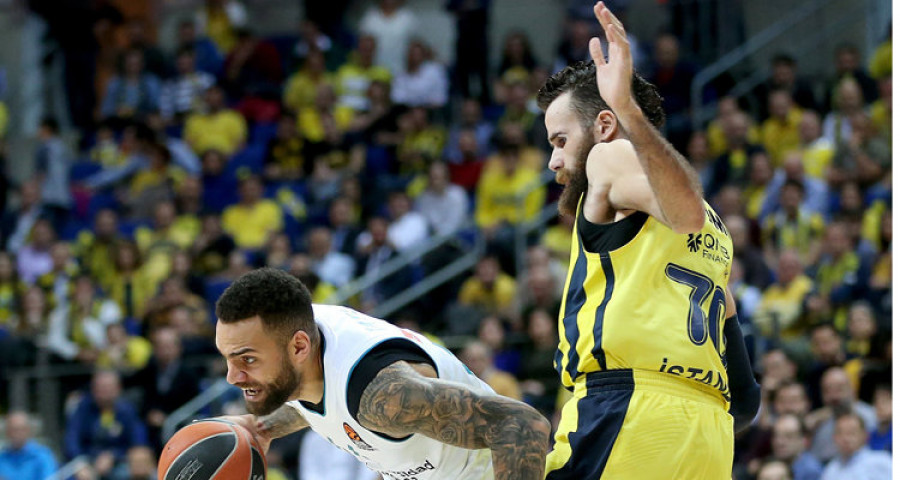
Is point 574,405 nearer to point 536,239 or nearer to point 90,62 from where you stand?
point 536,239

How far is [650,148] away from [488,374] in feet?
21.0

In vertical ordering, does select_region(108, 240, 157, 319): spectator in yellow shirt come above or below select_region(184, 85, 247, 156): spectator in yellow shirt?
below

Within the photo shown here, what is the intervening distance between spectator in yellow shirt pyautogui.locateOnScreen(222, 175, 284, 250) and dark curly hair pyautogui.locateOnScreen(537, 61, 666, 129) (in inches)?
366

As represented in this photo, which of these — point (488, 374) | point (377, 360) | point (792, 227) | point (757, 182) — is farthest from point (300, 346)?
point (757, 182)

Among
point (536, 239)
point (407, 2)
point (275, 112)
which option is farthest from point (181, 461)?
point (407, 2)

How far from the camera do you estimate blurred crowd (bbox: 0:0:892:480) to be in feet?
32.3

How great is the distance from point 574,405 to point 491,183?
8803 mm

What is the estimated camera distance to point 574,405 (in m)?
4.16

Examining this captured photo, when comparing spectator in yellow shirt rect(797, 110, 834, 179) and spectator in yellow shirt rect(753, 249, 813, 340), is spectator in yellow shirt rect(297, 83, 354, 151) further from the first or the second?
spectator in yellow shirt rect(753, 249, 813, 340)

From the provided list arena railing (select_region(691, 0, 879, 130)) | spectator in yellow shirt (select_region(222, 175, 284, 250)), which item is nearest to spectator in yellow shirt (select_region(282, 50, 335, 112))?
spectator in yellow shirt (select_region(222, 175, 284, 250))

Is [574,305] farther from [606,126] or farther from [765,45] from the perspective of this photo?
[765,45]

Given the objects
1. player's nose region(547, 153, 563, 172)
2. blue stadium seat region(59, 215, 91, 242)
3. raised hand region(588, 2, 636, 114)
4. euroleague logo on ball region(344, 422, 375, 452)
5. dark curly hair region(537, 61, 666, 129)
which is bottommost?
blue stadium seat region(59, 215, 91, 242)

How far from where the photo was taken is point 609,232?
4.02 metres

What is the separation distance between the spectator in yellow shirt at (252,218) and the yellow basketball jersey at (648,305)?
954cm
